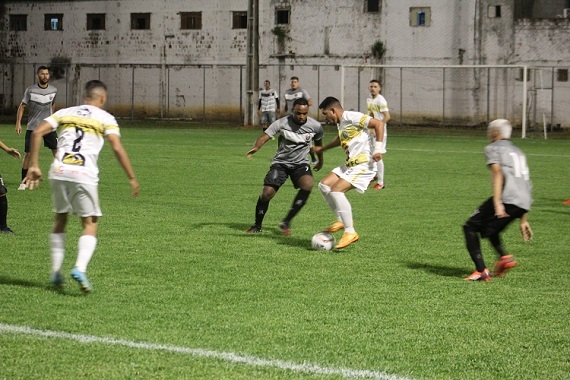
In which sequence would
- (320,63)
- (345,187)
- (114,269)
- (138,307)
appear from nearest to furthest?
(138,307) < (114,269) < (345,187) < (320,63)

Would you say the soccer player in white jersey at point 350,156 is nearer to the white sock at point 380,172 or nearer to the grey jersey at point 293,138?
the grey jersey at point 293,138

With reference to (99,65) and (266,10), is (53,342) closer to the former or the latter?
(266,10)

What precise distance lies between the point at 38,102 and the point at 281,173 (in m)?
7.42

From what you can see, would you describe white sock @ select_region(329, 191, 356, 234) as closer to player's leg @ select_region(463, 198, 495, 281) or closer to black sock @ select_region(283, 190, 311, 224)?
black sock @ select_region(283, 190, 311, 224)

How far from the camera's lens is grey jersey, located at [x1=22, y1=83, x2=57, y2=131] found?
1934 cm

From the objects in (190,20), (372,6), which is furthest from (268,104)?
(190,20)

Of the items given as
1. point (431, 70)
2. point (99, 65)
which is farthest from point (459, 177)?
point (99, 65)

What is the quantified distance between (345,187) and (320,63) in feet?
141

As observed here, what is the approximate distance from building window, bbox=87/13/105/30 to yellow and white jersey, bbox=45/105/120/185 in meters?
52.8

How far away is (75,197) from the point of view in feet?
28.7

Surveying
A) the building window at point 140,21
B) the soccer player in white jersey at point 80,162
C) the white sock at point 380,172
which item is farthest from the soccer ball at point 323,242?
the building window at point 140,21

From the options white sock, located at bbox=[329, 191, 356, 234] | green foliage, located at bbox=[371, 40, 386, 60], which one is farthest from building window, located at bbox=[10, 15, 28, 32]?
white sock, located at bbox=[329, 191, 356, 234]

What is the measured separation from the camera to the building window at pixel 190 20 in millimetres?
58031

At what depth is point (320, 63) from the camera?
54781 mm
